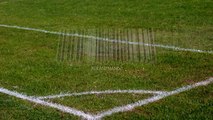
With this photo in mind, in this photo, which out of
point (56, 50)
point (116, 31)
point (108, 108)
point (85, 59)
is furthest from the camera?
point (116, 31)

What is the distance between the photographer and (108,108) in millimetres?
7531

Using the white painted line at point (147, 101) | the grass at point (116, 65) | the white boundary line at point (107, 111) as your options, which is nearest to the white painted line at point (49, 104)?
the white boundary line at point (107, 111)

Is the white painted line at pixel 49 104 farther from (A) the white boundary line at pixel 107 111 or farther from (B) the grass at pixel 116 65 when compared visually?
(B) the grass at pixel 116 65

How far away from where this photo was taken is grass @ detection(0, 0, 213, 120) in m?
7.54

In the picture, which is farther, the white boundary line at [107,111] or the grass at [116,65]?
the grass at [116,65]

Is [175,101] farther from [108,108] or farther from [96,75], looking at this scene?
[96,75]

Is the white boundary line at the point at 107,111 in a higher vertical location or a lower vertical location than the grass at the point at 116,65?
higher

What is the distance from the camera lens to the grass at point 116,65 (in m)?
7.54

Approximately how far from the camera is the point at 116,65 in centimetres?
1020

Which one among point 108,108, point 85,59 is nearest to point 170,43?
point 85,59

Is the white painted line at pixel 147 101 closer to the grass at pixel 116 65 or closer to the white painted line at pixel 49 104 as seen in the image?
the grass at pixel 116 65

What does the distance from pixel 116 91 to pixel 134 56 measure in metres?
2.74

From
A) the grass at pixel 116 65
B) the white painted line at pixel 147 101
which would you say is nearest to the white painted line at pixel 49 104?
the grass at pixel 116 65

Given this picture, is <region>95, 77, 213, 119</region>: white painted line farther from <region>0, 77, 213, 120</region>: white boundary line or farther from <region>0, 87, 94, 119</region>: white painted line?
<region>0, 87, 94, 119</region>: white painted line
